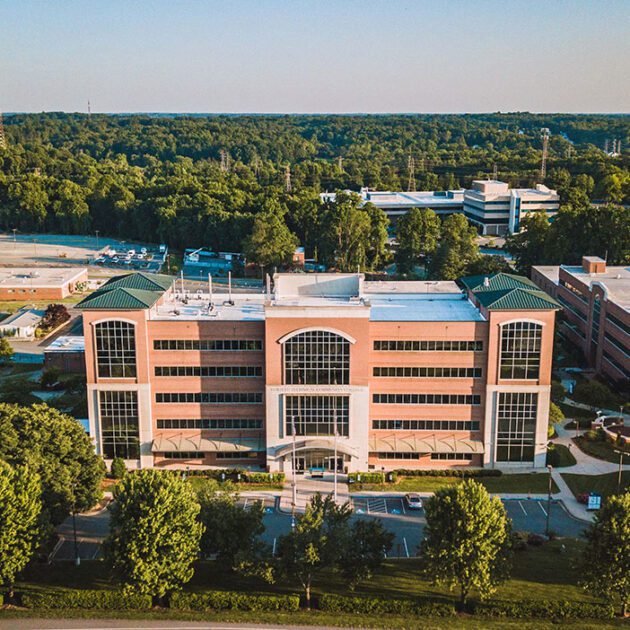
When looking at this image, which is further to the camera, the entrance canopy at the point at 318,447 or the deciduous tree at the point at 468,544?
the entrance canopy at the point at 318,447

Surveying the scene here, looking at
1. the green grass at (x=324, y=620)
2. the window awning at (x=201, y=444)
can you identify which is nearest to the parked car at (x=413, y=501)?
the window awning at (x=201, y=444)

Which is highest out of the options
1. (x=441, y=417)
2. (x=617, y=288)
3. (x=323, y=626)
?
(x=617, y=288)

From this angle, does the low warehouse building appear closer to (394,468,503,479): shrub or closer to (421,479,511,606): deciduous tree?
(394,468,503,479): shrub

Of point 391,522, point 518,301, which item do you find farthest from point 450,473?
point 518,301

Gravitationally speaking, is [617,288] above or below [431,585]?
above

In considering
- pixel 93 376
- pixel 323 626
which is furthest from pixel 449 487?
pixel 93 376

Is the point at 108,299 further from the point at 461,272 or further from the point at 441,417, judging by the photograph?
the point at 461,272

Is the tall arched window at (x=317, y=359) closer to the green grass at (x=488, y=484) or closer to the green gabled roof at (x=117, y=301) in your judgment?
the green grass at (x=488, y=484)

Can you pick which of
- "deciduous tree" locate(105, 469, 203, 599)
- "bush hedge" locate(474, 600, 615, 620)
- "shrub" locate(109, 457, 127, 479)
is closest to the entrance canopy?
"shrub" locate(109, 457, 127, 479)
